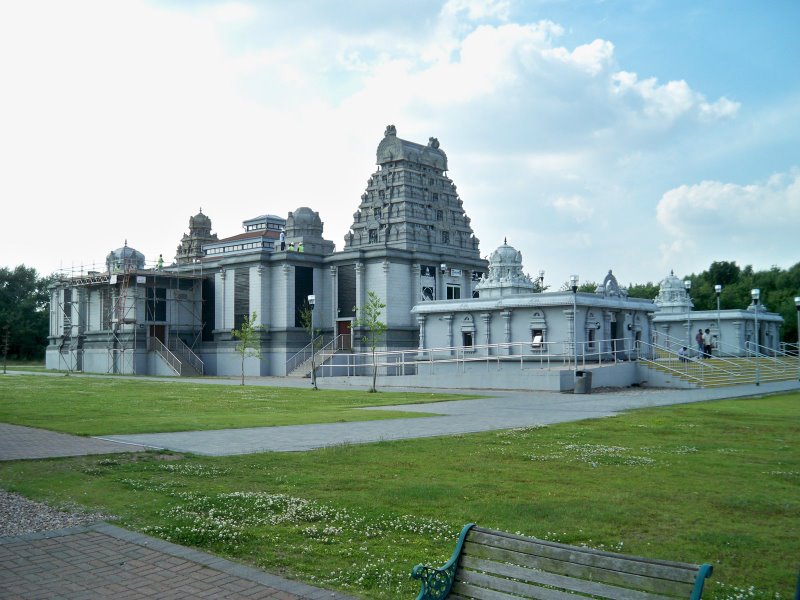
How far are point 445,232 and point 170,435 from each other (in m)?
52.5

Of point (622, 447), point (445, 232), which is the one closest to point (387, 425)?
point (622, 447)

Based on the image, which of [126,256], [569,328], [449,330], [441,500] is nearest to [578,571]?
[441,500]

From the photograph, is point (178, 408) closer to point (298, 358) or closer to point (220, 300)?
point (298, 358)

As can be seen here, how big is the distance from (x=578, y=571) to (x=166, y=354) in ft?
213

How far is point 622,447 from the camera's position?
16531 mm

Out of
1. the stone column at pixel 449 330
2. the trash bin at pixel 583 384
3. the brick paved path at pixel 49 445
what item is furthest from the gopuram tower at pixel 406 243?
the brick paved path at pixel 49 445

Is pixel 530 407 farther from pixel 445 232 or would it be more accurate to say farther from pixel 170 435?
pixel 445 232

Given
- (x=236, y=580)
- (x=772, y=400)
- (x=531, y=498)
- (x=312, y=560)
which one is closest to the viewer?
(x=236, y=580)

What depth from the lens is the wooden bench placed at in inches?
203

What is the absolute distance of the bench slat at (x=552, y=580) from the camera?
208 inches

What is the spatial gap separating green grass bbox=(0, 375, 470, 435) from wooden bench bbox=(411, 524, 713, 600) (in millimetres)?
15698

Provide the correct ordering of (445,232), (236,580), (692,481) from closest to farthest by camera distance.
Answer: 1. (236,580)
2. (692,481)
3. (445,232)

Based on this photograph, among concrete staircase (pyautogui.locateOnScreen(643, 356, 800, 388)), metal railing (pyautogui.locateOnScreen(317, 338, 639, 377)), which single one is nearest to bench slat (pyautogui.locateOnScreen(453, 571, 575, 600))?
metal railing (pyautogui.locateOnScreen(317, 338, 639, 377))

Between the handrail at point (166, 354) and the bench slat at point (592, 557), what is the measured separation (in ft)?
204
